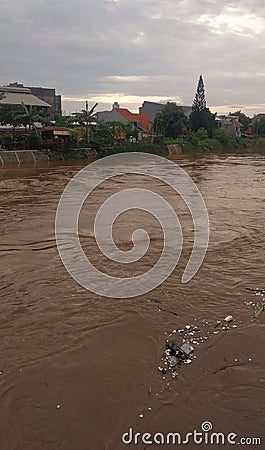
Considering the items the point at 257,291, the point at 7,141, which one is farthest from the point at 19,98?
the point at 257,291

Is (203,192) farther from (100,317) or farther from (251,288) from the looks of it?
(100,317)

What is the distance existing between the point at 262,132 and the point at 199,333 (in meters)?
55.0

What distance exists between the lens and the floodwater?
3.27m

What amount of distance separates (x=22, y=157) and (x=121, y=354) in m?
22.7

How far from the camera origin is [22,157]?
2538 centimetres

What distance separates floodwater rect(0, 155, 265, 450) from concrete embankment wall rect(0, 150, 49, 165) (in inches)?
683

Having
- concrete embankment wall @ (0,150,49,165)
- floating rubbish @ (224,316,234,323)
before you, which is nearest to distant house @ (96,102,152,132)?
concrete embankment wall @ (0,150,49,165)

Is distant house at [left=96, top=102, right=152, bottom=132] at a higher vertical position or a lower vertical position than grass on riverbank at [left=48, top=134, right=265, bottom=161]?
higher

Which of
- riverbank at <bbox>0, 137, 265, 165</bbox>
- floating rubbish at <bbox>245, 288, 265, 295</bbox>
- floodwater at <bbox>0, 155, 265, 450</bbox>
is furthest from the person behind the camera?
riverbank at <bbox>0, 137, 265, 165</bbox>

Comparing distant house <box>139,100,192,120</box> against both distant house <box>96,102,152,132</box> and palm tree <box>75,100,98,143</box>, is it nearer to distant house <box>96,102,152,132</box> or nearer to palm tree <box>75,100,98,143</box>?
distant house <box>96,102,152,132</box>

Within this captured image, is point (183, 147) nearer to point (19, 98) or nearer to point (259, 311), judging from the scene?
point (19, 98)

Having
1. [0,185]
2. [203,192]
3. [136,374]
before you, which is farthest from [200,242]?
[0,185]

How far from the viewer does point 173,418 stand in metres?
3.31

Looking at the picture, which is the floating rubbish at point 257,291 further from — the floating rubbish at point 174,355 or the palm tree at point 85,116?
the palm tree at point 85,116
